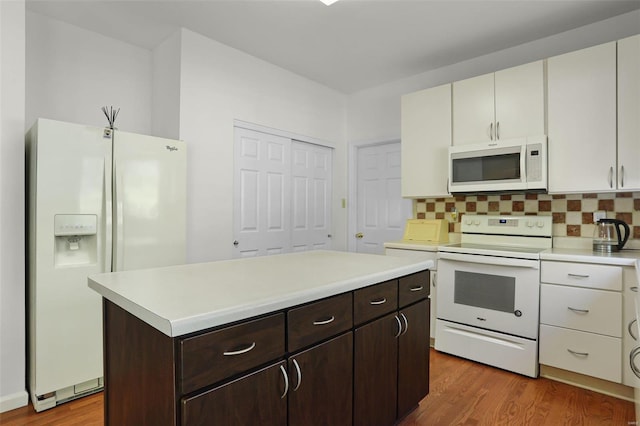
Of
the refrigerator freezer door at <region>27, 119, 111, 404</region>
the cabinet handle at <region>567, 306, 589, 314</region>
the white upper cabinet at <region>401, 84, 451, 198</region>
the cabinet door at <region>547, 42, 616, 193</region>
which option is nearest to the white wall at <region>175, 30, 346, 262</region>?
the refrigerator freezer door at <region>27, 119, 111, 404</region>

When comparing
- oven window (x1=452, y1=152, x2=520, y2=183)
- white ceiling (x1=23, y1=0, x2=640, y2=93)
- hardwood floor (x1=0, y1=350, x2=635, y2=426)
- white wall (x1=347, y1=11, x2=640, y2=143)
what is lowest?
hardwood floor (x1=0, y1=350, x2=635, y2=426)

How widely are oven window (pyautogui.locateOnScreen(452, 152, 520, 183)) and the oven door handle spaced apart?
663 mm

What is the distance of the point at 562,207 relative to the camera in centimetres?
287

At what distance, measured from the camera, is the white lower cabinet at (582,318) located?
2193mm

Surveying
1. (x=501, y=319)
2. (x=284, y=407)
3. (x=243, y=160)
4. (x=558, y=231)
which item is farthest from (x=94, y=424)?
(x=558, y=231)

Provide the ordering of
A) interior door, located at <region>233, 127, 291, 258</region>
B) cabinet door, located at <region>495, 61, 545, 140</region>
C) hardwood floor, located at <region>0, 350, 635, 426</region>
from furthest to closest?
interior door, located at <region>233, 127, 291, 258</region>
cabinet door, located at <region>495, 61, 545, 140</region>
hardwood floor, located at <region>0, 350, 635, 426</region>

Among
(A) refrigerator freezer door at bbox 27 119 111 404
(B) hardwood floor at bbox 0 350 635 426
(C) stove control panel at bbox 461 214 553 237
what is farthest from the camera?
(C) stove control panel at bbox 461 214 553 237

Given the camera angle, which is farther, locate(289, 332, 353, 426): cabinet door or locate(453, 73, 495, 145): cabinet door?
locate(453, 73, 495, 145): cabinet door

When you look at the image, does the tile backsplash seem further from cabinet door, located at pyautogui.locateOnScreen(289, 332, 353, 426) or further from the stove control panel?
cabinet door, located at pyautogui.locateOnScreen(289, 332, 353, 426)

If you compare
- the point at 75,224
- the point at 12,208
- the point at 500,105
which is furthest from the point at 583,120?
the point at 12,208

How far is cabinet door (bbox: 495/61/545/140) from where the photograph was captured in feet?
8.84

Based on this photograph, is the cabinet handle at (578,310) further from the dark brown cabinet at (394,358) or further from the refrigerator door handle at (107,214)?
the refrigerator door handle at (107,214)

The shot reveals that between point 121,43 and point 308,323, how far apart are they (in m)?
3.18

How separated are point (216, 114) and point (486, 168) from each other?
7.83 feet
